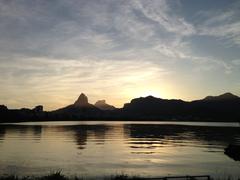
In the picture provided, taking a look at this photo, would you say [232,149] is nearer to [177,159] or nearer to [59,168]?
[177,159]

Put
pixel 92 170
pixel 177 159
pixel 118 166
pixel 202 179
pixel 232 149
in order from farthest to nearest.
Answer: pixel 232 149
pixel 177 159
pixel 118 166
pixel 92 170
pixel 202 179

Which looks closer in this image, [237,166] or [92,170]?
[92,170]

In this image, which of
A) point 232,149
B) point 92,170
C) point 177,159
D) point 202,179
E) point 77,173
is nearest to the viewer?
point 202,179

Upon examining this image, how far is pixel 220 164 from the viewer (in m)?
62.1

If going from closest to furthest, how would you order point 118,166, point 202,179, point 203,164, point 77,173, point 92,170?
point 202,179 → point 77,173 → point 92,170 → point 118,166 → point 203,164

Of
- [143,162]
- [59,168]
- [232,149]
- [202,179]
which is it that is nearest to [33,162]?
[59,168]

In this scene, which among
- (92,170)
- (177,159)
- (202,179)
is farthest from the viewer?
(177,159)

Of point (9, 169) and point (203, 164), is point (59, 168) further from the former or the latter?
point (203, 164)

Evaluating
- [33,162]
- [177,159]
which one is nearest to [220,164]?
[177,159]

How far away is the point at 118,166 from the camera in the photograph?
55438 millimetres

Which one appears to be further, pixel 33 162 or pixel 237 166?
pixel 237 166

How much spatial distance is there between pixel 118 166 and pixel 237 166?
2385 cm

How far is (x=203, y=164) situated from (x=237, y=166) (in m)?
7.05

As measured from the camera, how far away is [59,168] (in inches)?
2016
